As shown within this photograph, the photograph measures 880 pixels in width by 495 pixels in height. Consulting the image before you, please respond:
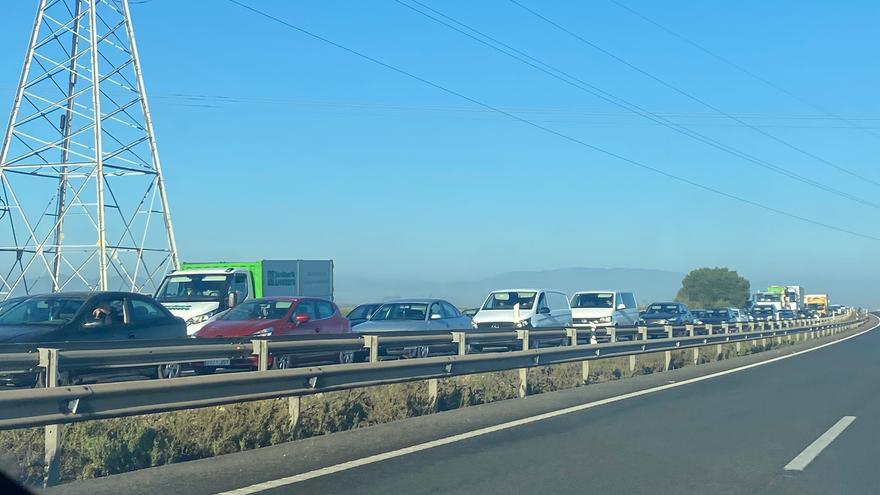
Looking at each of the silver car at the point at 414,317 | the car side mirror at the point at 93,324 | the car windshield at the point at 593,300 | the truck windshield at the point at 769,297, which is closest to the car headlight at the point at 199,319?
the silver car at the point at 414,317

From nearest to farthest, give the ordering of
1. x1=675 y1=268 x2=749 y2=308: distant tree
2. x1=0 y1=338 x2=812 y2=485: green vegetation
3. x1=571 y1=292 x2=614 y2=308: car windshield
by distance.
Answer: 1. x1=0 y1=338 x2=812 y2=485: green vegetation
2. x1=571 y1=292 x2=614 y2=308: car windshield
3. x1=675 y1=268 x2=749 y2=308: distant tree

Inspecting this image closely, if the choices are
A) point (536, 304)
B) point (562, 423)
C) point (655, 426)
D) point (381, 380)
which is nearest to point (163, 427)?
point (381, 380)

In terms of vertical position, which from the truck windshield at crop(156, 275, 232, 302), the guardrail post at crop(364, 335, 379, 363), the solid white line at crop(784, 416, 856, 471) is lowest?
the solid white line at crop(784, 416, 856, 471)

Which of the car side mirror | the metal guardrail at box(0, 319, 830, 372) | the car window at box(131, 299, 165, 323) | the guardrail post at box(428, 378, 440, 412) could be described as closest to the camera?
the metal guardrail at box(0, 319, 830, 372)

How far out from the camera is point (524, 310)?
27.4 m

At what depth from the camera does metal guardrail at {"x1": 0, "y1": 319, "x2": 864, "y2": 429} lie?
305 inches

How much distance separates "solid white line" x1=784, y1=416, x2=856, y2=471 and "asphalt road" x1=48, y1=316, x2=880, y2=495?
9cm

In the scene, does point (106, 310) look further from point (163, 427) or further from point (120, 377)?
point (163, 427)

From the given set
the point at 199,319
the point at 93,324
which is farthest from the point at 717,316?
the point at 93,324

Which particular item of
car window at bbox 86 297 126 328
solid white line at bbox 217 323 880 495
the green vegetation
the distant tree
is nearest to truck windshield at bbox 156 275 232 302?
car window at bbox 86 297 126 328

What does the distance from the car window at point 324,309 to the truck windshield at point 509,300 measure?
838cm

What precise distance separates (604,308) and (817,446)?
22158mm

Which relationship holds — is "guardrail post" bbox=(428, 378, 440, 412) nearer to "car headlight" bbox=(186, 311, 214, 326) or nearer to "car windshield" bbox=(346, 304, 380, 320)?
"car windshield" bbox=(346, 304, 380, 320)

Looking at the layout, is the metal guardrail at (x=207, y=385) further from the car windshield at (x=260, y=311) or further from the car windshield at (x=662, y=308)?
the car windshield at (x=662, y=308)
